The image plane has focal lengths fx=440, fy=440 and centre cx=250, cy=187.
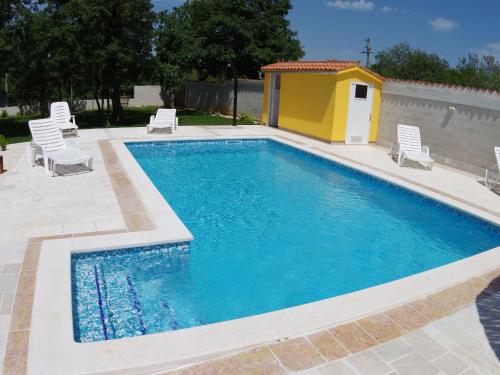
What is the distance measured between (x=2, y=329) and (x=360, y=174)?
841cm

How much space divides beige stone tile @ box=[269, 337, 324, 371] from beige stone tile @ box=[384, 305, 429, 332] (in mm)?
939

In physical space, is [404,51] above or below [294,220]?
above

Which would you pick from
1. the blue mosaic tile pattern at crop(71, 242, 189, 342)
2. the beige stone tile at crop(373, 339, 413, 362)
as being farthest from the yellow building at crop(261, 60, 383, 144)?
the beige stone tile at crop(373, 339, 413, 362)

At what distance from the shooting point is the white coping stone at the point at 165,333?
126 inches

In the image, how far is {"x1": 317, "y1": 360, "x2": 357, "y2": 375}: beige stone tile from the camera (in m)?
3.19

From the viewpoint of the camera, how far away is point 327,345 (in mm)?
3520

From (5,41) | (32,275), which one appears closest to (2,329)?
(32,275)

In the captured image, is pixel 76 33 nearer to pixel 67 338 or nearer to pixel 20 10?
pixel 20 10

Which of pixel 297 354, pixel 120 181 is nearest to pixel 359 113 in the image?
pixel 120 181

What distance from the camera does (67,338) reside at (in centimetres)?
346

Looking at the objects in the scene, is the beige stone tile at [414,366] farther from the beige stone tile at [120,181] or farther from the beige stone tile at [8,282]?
the beige stone tile at [120,181]

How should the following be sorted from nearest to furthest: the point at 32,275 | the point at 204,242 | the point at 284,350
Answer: the point at 284,350
the point at 32,275
the point at 204,242

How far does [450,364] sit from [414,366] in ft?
0.99

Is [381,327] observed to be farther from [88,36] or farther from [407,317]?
[88,36]
